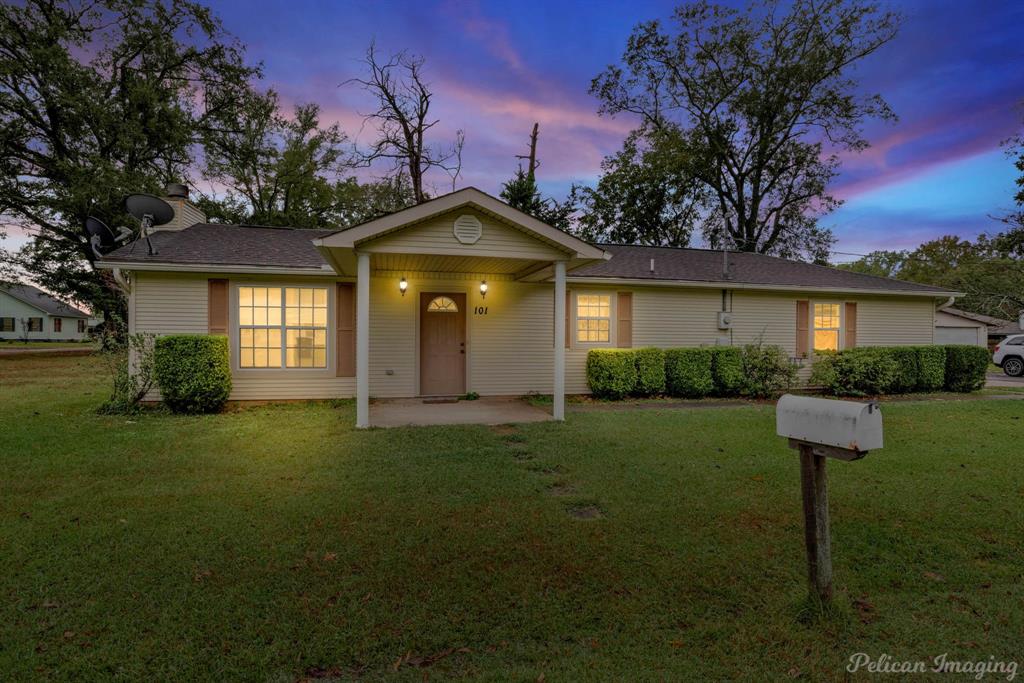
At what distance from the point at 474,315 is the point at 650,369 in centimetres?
388

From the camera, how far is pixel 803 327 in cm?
1201

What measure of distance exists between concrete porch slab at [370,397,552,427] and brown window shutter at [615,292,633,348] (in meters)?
2.79

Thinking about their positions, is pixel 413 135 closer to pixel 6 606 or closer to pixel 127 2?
pixel 127 2

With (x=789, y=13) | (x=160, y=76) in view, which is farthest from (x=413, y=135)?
(x=789, y=13)

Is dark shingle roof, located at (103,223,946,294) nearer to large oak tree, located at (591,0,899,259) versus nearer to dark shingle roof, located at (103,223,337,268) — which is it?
dark shingle roof, located at (103,223,337,268)

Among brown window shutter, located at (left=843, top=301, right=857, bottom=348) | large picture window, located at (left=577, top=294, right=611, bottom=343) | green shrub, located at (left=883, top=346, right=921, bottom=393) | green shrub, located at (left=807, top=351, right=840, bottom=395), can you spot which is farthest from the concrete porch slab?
brown window shutter, located at (left=843, top=301, right=857, bottom=348)

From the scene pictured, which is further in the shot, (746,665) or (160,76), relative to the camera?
(160,76)

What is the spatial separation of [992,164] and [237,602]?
2170 centimetres

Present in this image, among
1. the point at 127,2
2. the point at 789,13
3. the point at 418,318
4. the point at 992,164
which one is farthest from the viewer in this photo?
the point at 789,13

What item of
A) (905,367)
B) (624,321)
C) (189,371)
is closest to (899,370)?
(905,367)

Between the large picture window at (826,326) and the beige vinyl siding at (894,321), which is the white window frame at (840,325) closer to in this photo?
the large picture window at (826,326)

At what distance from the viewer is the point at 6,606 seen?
8.17 ft

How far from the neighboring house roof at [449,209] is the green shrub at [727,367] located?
1698 millimetres

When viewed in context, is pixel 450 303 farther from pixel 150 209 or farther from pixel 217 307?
pixel 150 209
